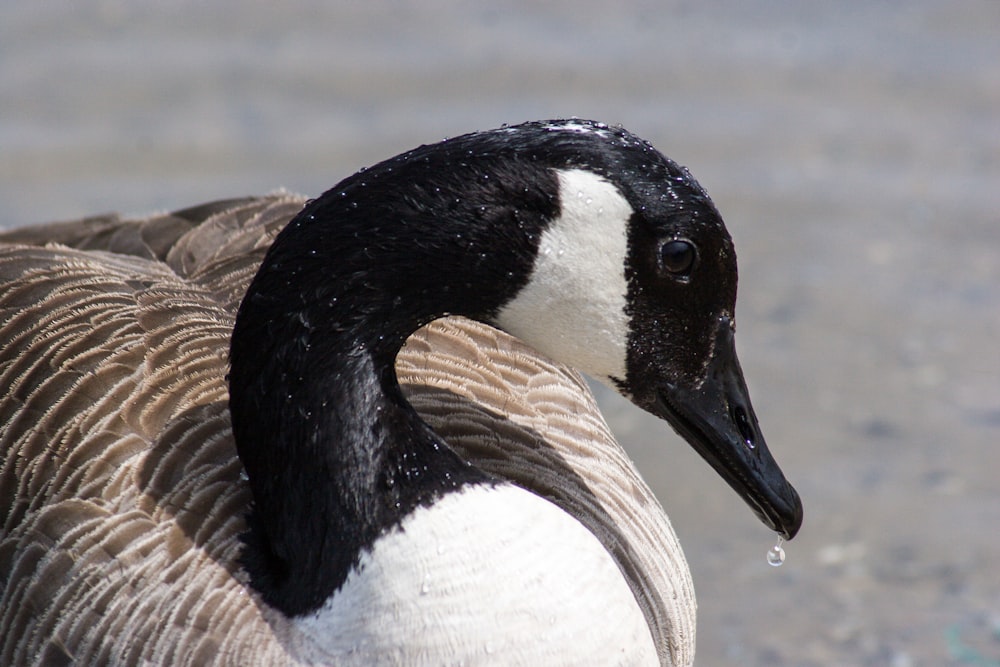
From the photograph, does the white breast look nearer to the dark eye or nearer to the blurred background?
the dark eye

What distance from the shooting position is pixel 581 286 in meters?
3.12

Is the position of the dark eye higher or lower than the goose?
higher

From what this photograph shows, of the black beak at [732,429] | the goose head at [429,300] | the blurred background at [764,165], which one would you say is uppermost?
the goose head at [429,300]

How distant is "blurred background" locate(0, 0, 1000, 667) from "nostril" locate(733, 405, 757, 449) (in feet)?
5.74

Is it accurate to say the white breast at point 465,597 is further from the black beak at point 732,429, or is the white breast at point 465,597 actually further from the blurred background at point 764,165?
the blurred background at point 764,165

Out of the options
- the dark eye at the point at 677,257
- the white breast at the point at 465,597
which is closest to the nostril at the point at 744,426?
the dark eye at the point at 677,257

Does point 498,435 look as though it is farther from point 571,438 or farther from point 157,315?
point 157,315

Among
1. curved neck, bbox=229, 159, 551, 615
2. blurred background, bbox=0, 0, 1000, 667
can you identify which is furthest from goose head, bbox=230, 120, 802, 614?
blurred background, bbox=0, 0, 1000, 667

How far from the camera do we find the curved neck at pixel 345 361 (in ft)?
10.1

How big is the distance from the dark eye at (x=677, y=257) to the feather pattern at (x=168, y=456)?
2.56ft

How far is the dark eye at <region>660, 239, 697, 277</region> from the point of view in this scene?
10.1 ft

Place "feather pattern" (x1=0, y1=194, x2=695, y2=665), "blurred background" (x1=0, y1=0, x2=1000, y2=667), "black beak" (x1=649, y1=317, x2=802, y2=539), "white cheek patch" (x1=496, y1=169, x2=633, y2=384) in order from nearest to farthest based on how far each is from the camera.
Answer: "white cheek patch" (x1=496, y1=169, x2=633, y2=384) → "feather pattern" (x1=0, y1=194, x2=695, y2=665) → "black beak" (x1=649, y1=317, x2=802, y2=539) → "blurred background" (x1=0, y1=0, x2=1000, y2=667)

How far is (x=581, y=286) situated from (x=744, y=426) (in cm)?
59

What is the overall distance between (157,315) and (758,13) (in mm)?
5290
